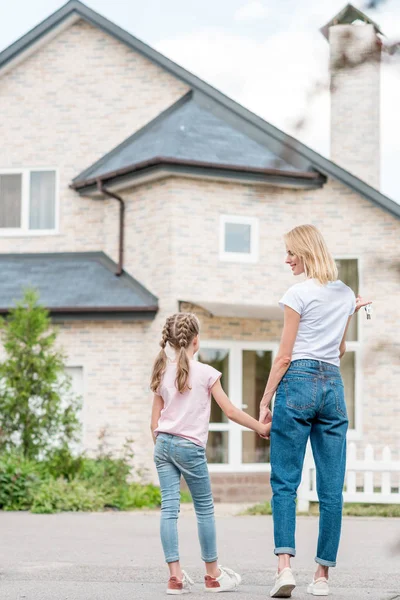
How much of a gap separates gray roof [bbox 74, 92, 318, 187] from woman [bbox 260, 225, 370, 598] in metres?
10.3

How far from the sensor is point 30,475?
496 inches

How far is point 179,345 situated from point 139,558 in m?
2.53

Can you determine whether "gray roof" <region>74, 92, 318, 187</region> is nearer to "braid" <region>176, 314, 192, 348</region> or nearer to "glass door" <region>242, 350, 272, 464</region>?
"glass door" <region>242, 350, 272, 464</region>

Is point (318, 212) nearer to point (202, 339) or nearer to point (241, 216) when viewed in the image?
point (241, 216)

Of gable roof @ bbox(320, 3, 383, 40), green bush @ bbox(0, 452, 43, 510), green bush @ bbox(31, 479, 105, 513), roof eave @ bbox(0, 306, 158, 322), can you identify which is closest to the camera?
gable roof @ bbox(320, 3, 383, 40)

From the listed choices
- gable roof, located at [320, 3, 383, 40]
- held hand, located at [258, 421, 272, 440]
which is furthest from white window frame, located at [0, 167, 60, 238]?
gable roof, located at [320, 3, 383, 40]

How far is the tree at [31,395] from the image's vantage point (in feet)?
Result: 43.6

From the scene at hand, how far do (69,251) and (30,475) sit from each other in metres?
5.86

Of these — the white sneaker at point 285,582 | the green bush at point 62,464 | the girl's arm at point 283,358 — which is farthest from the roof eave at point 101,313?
the white sneaker at point 285,582

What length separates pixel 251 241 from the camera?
648 inches

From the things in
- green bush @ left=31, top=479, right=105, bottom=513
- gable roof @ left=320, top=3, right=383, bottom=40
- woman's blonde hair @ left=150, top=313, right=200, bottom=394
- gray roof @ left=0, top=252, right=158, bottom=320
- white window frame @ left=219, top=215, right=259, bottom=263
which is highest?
white window frame @ left=219, top=215, right=259, bottom=263

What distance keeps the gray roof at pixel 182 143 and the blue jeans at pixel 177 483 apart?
33.5ft

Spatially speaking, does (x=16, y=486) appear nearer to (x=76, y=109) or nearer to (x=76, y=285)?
(x=76, y=285)

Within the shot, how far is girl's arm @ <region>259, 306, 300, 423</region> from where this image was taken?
483cm
